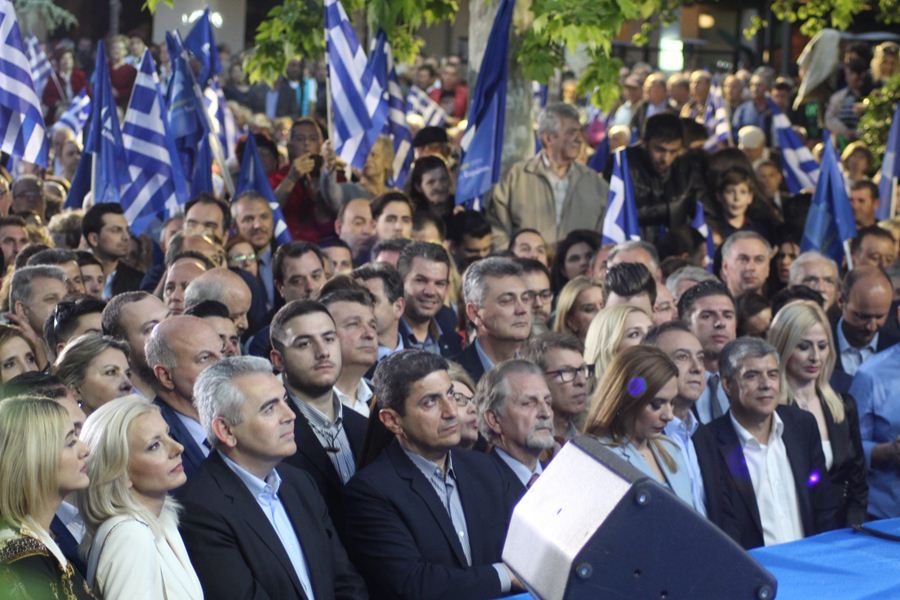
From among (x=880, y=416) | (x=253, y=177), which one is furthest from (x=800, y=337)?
(x=253, y=177)

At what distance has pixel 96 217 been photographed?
433 inches

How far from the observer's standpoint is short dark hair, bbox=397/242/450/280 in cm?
920

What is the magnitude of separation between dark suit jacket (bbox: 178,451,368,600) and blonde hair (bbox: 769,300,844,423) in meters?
3.37

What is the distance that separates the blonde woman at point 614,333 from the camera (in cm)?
844

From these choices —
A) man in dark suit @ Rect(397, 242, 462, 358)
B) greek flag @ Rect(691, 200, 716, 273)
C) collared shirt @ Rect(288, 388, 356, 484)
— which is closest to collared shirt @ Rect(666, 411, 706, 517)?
collared shirt @ Rect(288, 388, 356, 484)

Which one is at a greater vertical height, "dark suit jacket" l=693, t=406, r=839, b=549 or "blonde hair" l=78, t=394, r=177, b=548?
"blonde hair" l=78, t=394, r=177, b=548

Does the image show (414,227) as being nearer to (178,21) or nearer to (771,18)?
(178,21)

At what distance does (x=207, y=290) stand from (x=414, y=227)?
3.33 m

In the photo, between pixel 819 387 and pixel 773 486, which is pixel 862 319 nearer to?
pixel 819 387

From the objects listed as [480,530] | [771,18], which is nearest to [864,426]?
[480,530]

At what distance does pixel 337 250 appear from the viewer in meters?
10.3

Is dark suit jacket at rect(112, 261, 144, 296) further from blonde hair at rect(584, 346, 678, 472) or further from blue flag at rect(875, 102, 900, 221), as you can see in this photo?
blue flag at rect(875, 102, 900, 221)

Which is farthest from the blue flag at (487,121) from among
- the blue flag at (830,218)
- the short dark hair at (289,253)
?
the short dark hair at (289,253)

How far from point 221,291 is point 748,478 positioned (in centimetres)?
294
